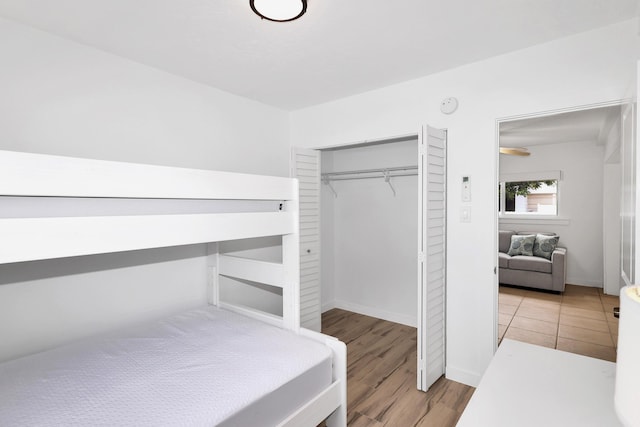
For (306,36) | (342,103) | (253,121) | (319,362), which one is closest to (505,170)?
(342,103)

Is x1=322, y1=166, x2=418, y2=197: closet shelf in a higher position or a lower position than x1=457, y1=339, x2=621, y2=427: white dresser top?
higher

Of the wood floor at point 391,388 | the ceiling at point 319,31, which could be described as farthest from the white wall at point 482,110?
the wood floor at point 391,388

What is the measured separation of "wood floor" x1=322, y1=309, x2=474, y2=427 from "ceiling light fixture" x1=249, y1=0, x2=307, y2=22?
2.39 metres

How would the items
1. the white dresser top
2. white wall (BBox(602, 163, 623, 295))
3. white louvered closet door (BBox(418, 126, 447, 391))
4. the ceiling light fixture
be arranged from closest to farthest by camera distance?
the white dresser top → the ceiling light fixture → white louvered closet door (BBox(418, 126, 447, 391)) → white wall (BBox(602, 163, 623, 295))

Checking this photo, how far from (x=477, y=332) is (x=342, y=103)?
90.8 inches

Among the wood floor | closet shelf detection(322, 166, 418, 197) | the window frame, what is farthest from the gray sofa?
closet shelf detection(322, 166, 418, 197)

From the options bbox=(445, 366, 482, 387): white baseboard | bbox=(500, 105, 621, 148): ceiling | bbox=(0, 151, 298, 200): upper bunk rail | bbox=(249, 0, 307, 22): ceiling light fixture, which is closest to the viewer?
bbox=(0, 151, 298, 200): upper bunk rail

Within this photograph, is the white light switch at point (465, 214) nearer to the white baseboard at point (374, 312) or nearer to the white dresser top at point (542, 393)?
the white dresser top at point (542, 393)

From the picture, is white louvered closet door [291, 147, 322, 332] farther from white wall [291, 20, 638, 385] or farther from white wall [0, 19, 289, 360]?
white wall [291, 20, 638, 385]

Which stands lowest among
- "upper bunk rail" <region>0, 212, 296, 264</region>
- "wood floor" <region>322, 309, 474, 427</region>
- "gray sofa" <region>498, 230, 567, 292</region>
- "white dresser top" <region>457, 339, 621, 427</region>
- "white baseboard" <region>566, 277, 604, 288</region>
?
"wood floor" <region>322, 309, 474, 427</region>

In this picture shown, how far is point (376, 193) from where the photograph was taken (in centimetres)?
399

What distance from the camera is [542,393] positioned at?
109cm

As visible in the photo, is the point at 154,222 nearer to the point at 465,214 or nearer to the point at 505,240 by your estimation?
the point at 465,214

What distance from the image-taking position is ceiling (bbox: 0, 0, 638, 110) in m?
1.79
